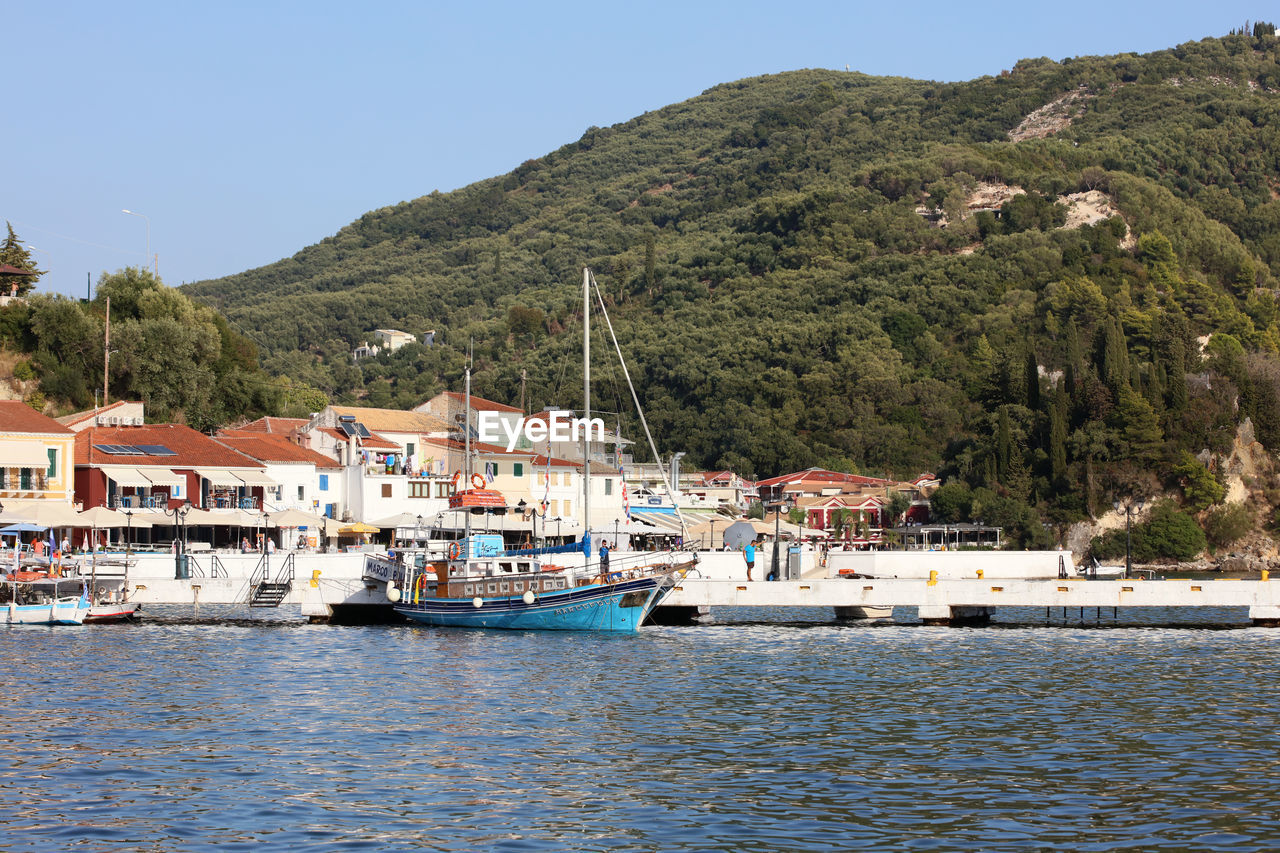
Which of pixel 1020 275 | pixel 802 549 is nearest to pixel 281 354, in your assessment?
pixel 1020 275

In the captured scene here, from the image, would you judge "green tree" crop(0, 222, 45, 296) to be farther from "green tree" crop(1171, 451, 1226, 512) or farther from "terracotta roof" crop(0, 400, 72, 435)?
"green tree" crop(1171, 451, 1226, 512)

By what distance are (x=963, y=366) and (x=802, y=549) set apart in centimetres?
8715

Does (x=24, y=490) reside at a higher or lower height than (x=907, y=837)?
higher

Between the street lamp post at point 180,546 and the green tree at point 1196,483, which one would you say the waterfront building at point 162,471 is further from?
the green tree at point 1196,483

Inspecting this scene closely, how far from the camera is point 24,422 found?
56.5 meters

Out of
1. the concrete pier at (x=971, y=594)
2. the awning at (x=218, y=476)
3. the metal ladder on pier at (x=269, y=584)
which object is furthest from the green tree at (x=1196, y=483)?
the metal ladder on pier at (x=269, y=584)

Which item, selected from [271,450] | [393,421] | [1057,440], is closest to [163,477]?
[271,450]

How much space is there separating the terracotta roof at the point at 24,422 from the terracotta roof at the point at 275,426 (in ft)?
57.4

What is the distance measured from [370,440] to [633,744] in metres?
50.9

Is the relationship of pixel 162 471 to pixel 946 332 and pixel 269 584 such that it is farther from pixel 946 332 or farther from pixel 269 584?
pixel 946 332

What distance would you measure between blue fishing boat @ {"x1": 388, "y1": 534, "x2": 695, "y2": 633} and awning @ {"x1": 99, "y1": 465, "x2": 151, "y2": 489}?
61.8 ft

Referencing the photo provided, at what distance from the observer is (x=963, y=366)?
5413 inches

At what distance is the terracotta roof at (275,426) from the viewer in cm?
7562

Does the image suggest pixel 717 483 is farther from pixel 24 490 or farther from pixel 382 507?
pixel 24 490
